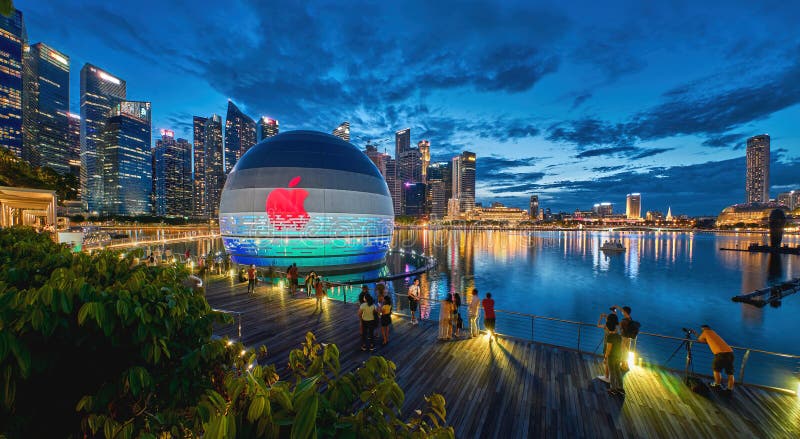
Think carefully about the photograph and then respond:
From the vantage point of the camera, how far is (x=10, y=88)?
87688 mm

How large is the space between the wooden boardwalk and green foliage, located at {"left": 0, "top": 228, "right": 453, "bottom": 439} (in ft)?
18.1

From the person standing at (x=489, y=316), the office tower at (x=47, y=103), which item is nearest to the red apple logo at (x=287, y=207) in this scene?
the person standing at (x=489, y=316)

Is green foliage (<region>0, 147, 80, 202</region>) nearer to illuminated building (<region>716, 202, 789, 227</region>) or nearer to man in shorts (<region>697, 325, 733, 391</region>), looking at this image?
man in shorts (<region>697, 325, 733, 391</region>)

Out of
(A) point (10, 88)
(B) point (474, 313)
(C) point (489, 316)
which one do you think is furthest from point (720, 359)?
(A) point (10, 88)

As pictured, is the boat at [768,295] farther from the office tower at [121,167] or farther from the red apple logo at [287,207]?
the office tower at [121,167]

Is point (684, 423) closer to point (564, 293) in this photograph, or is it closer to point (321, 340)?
point (321, 340)

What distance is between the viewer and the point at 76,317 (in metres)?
2.32

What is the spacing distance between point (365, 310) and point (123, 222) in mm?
164806

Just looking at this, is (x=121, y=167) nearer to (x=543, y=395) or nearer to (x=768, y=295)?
(x=543, y=395)

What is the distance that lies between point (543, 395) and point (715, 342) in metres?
4.82

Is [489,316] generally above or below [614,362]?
above

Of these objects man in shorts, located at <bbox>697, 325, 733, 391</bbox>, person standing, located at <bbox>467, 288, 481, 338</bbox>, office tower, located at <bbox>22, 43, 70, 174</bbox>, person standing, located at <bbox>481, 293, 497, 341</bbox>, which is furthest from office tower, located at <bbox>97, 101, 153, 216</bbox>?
man in shorts, located at <bbox>697, 325, 733, 391</bbox>

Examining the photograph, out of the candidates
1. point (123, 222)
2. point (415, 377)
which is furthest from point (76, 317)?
point (123, 222)

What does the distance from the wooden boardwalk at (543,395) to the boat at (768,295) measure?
24.2 meters
